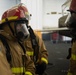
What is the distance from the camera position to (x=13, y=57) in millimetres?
2115

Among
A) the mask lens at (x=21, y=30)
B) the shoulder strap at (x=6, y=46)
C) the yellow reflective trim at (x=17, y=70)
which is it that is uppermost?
the mask lens at (x=21, y=30)

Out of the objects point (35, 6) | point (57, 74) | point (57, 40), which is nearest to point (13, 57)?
point (57, 74)

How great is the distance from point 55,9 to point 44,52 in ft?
30.3

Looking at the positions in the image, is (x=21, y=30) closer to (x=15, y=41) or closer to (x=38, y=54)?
(x=15, y=41)

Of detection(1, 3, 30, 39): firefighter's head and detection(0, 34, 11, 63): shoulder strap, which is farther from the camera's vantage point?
detection(1, 3, 30, 39): firefighter's head

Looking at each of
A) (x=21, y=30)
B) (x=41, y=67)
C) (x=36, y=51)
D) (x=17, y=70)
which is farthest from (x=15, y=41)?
(x=41, y=67)

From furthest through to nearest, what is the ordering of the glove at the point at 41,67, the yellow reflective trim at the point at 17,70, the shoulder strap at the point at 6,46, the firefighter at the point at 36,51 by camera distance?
the glove at the point at 41,67 < the firefighter at the point at 36,51 < the yellow reflective trim at the point at 17,70 < the shoulder strap at the point at 6,46

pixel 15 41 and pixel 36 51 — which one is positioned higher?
pixel 15 41

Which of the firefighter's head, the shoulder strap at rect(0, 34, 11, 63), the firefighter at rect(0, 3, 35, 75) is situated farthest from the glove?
the shoulder strap at rect(0, 34, 11, 63)

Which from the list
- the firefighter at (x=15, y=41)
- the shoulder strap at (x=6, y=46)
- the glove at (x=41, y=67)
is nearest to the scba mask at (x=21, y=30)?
the firefighter at (x=15, y=41)

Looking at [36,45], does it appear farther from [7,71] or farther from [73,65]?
[7,71]

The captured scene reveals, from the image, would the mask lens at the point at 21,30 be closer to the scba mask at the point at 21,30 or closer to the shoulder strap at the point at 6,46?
the scba mask at the point at 21,30

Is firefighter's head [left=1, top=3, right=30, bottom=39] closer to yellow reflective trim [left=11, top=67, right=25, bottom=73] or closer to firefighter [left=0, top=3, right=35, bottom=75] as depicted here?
firefighter [left=0, top=3, right=35, bottom=75]

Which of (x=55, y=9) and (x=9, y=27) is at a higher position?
(x=9, y=27)
